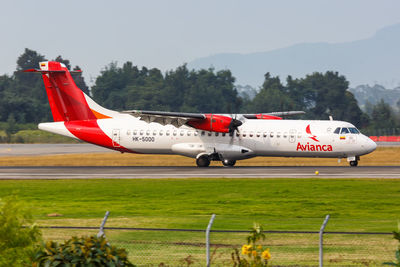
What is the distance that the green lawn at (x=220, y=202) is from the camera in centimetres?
2147

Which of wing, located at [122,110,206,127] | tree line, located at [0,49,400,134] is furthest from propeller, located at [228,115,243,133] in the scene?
tree line, located at [0,49,400,134]

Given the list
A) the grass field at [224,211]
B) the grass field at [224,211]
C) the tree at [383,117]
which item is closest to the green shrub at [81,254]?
the grass field at [224,211]

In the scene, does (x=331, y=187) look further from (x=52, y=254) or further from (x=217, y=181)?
(x=52, y=254)

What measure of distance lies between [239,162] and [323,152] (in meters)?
A: 9.93

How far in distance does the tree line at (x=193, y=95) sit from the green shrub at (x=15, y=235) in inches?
3844

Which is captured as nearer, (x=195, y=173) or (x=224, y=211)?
(x=224, y=211)

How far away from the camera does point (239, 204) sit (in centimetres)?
2656

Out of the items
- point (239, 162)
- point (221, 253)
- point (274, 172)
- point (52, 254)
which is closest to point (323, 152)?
point (274, 172)

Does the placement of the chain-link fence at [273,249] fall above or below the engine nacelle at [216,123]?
below

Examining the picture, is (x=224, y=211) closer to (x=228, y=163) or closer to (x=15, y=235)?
(x=15, y=235)

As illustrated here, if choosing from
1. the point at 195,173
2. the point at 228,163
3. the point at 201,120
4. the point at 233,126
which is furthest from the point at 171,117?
the point at 195,173

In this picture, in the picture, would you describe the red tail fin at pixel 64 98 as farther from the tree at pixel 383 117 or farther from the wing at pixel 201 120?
the tree at pixel 383 117

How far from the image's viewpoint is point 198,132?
43438 mm

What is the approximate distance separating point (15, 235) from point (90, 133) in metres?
34.5
